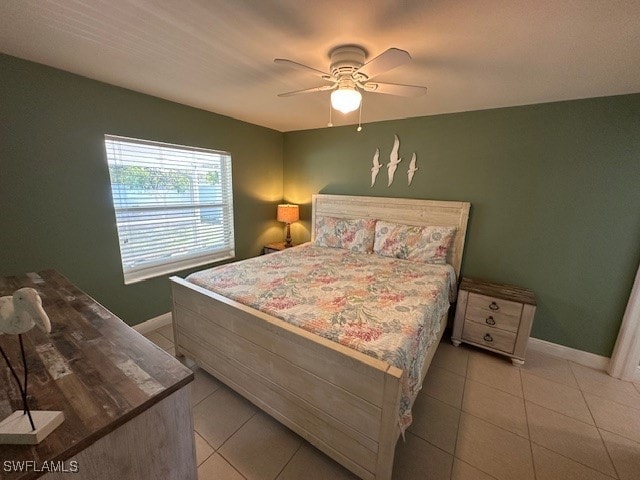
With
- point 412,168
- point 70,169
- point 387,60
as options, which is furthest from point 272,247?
point 387,60

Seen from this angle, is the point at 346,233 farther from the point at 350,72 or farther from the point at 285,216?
the point at 350,72

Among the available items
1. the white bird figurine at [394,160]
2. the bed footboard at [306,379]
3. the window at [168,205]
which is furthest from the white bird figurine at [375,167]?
the bed footboard at [306,379]

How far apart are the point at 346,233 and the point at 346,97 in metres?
1.72

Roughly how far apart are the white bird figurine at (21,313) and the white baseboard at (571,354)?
3276mm

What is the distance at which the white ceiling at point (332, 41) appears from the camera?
3.69 ft

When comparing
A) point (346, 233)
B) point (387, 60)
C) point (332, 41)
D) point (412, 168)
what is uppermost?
point (332, 41)

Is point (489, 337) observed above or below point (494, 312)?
below

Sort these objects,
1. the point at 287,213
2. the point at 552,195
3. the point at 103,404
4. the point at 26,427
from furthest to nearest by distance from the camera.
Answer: the point at 287,213 → the point at 552,195 → the point at 103,404 → the point at 26,427

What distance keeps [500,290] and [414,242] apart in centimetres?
84

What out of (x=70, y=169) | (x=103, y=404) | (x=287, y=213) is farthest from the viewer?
(x=287, y=213)

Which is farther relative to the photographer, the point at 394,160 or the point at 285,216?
the point at 285,216

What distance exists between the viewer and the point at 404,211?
9.43ft

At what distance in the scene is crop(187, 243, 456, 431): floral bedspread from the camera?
1.30 m

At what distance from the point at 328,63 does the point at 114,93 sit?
178 cm
